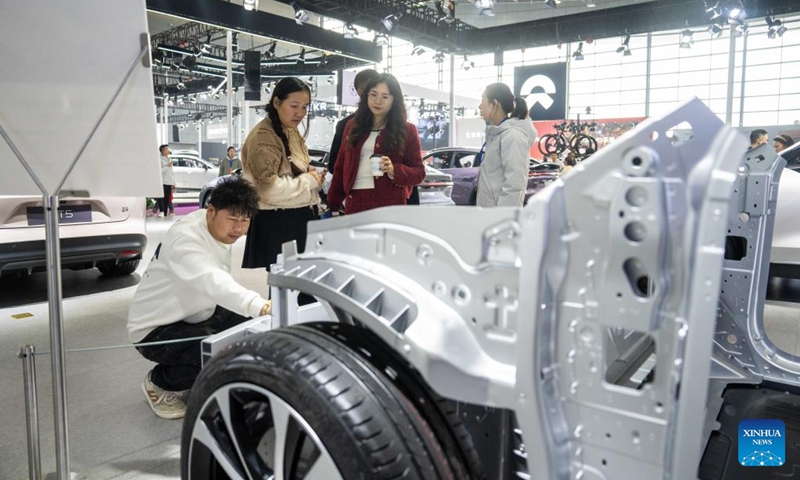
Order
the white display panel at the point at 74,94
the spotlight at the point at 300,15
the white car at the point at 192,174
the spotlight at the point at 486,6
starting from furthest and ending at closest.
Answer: the white car at the point at 192,174 → the spotlight at the point at 300,15 → the spotlight at the point at 486,6 → the white display panel at the point at 74,94

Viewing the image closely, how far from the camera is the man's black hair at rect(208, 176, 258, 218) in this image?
93.5 inches

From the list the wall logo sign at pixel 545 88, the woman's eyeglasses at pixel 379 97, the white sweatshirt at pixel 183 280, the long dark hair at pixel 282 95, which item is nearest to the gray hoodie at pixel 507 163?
the woman's eyeglasses at pixel 379 97

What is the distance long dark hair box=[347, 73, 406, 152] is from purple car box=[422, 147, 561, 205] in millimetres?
6281

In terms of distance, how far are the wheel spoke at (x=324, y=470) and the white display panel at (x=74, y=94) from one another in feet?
4.21

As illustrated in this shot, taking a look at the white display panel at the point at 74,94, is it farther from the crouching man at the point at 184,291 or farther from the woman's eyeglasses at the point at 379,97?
the woman's eyeglasses at the point at 379,97

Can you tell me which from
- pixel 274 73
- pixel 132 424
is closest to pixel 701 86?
pixel 274 73

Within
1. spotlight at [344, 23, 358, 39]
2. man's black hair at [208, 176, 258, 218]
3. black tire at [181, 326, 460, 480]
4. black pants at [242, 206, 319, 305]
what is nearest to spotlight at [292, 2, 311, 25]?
spotlight at [344, 23, 358, 39]

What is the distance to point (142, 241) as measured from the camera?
466cm

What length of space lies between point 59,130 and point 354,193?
4.73 ft

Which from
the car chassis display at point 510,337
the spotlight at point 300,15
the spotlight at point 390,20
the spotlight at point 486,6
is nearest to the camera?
the car chassis display at point 510,337

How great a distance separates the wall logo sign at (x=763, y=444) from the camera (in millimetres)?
1666

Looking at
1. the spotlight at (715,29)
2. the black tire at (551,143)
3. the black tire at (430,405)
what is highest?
the spotlight at (715,29)

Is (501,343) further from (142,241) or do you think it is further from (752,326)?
(142,241)

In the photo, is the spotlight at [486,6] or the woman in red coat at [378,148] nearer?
the woman in red coat at [378,148]
